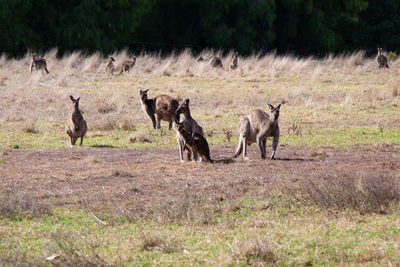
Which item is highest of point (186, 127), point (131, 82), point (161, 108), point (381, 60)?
point (381, 60)

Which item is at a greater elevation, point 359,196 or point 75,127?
point 75,127

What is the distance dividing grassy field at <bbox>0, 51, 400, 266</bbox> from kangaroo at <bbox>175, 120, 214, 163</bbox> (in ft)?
0.75

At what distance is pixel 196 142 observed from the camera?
12.1 m

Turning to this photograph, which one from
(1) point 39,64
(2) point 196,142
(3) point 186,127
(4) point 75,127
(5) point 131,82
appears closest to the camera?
(2) point 196,142

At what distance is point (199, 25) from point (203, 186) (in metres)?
30.6

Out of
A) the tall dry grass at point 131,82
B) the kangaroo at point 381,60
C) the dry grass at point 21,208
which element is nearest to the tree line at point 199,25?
the tall dry grass at point 131,82

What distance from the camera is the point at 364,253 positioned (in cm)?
669

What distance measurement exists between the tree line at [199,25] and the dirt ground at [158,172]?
857 inches

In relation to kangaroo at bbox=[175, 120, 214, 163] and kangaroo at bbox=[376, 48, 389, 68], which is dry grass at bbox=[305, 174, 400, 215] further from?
kangaroo at bbox=[376, 48, 389, 68]

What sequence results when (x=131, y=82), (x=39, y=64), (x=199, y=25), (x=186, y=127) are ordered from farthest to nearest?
(x=199, y=25) < (x=39, y=64) < (x=131, y=82) < (x=186, y=127)

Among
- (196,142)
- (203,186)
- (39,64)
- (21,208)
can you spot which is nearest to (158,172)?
(196,142)

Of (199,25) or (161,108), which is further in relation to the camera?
(199,25)

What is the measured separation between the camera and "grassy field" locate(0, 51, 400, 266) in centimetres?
696

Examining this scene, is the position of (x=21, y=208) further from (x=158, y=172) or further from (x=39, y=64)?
(x=39, y=64)
